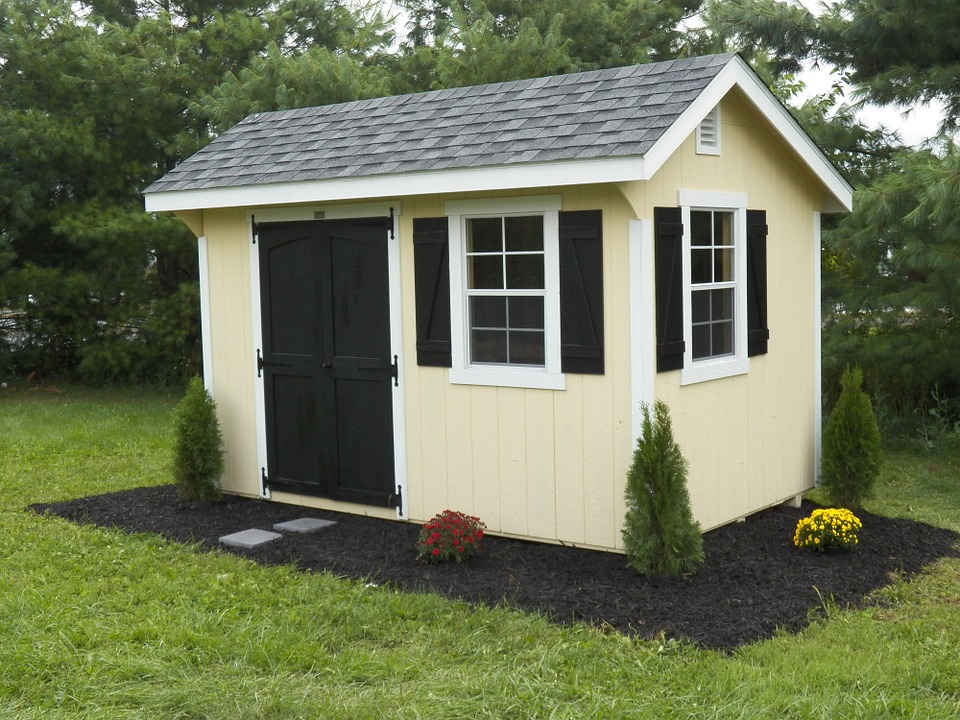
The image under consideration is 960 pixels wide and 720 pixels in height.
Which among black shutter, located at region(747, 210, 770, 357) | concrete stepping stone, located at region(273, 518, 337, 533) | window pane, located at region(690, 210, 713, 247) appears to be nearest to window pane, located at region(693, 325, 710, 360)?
black shutter, located at region(747, 210, 770, 357)

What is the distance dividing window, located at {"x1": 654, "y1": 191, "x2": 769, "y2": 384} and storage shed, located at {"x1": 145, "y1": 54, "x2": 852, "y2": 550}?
2 cm

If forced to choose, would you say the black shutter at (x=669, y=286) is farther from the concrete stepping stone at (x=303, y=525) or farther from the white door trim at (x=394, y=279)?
the concrete stepping stone at (x=303, y=525)

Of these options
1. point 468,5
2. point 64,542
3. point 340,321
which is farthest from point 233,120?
point 64,542

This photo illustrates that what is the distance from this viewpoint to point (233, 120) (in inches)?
546

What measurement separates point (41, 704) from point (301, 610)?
1.47 meters

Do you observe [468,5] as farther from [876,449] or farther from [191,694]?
[191,694]

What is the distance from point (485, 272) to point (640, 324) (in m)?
1.23

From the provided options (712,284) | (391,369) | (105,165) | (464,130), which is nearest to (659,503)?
(712,284)

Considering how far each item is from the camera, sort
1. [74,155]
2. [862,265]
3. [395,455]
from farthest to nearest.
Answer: [74,155], [862,265], [395,455]

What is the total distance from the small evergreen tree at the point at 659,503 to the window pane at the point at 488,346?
4.02 ft

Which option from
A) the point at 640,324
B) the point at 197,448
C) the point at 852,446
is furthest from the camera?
the point at 197,448

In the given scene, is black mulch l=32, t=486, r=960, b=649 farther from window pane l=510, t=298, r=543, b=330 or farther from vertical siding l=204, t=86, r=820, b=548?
window pane l=510, t=298, r=543, b=330

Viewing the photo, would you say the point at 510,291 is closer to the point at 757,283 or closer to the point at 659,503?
the point at 659,503

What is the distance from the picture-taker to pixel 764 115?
24.1 feet
